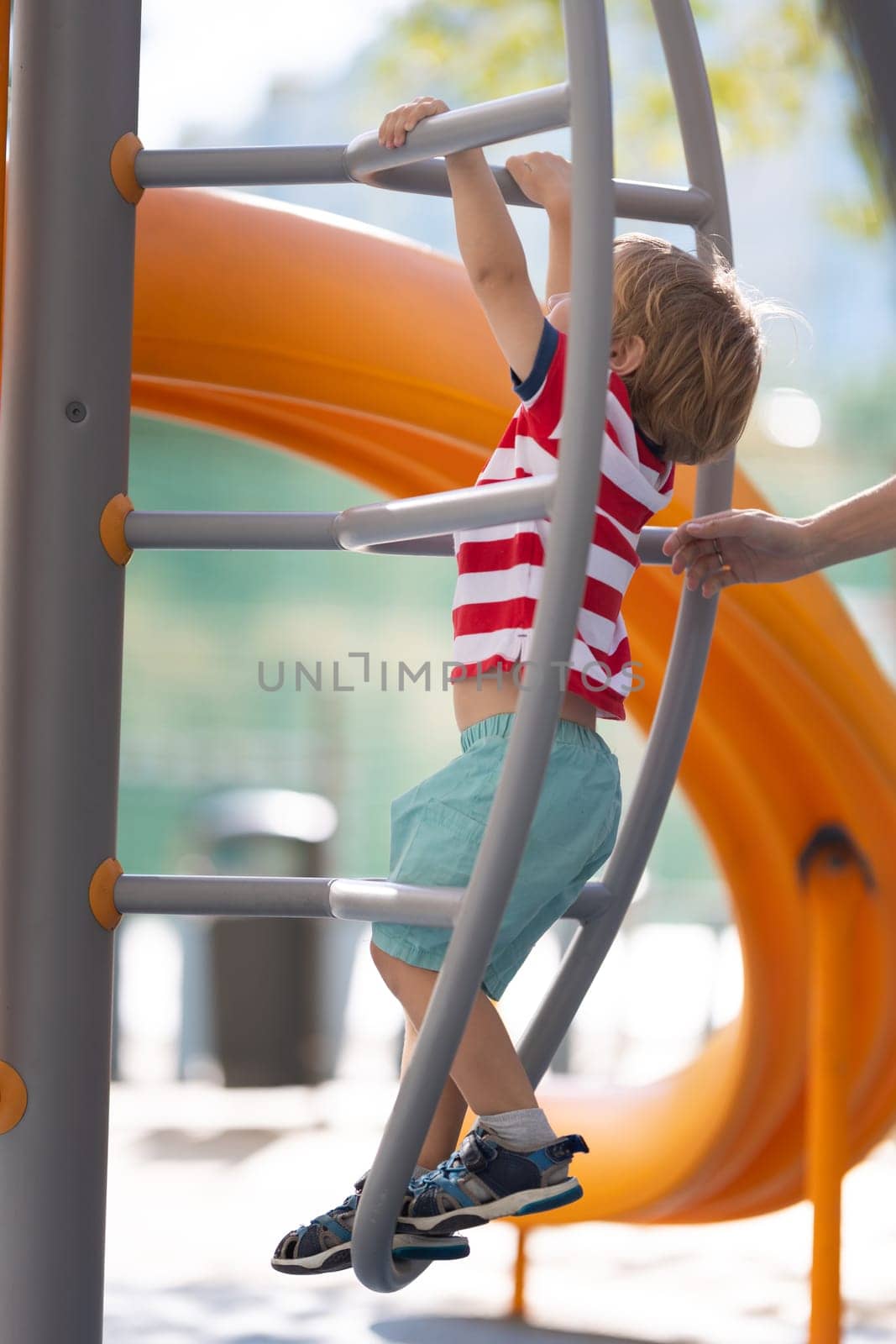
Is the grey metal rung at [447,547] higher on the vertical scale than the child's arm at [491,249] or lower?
lower

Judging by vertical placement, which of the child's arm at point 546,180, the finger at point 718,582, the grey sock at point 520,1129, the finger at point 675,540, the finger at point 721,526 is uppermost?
the child's arm at point 546,180

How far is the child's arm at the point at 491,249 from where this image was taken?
1.24 m

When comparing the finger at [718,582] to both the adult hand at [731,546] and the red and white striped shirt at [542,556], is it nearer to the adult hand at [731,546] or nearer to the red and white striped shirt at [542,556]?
the adult hand at [731,546]

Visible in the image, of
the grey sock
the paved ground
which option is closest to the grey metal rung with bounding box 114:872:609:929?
the grey sock

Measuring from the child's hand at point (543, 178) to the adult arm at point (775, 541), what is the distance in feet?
1.15

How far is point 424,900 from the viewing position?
1.18 meters

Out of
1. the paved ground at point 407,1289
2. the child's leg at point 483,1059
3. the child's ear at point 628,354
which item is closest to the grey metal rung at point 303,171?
the child's ear at point 628,354

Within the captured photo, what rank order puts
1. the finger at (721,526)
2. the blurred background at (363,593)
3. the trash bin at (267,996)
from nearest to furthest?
the finger at (721,526)
the trash bin at (267,996)
the blurred background at (363,593)

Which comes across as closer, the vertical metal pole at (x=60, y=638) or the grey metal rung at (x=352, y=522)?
the grey metal rung at (x=352, y=522)

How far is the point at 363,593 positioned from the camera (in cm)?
949

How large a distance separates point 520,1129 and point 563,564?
53 centimetres

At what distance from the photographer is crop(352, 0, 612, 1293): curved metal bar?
3.53 ft

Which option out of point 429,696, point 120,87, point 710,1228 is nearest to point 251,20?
point 429,696

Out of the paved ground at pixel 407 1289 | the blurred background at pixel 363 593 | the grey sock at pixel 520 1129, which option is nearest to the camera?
the grey sock at pixel 520 1129
